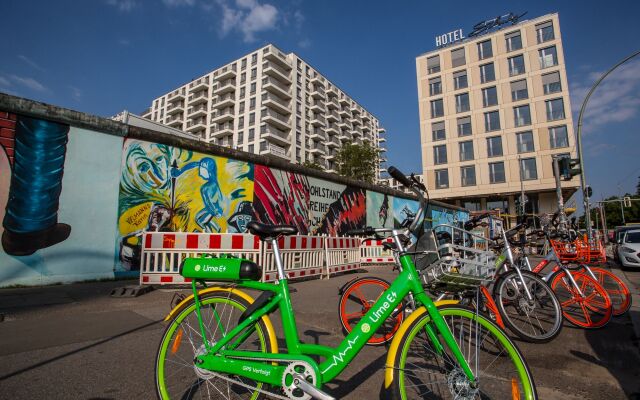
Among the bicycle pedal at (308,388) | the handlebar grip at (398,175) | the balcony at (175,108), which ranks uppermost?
the balcony at (175,108)

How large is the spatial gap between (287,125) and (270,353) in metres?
58.5

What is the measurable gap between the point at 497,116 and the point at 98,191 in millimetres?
45373

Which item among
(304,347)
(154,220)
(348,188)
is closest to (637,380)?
(304,347)

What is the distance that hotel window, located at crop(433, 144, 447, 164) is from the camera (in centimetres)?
4447

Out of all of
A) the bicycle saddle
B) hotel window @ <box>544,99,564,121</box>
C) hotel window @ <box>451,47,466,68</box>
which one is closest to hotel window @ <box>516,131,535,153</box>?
hotel window @ <box>544,99,564,121</box>

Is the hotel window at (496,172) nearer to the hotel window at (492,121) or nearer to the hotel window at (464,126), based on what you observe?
the hotel window at (492,121)

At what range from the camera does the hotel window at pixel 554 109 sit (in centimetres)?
3775

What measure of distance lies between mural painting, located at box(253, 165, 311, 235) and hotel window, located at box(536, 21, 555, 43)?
43197mm

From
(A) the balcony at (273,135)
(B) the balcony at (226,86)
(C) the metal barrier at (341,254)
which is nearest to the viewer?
(C) the metal barrier at (341,254)

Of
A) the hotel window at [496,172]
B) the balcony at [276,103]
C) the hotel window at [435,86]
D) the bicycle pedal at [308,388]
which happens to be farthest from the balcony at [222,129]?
the bicycle pedal at [308,388]

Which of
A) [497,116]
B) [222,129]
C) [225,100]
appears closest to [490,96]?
[497,116]

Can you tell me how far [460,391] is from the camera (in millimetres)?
1845

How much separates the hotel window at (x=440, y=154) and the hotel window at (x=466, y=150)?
2.13 metres

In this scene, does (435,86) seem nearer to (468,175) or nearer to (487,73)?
(487,73)
